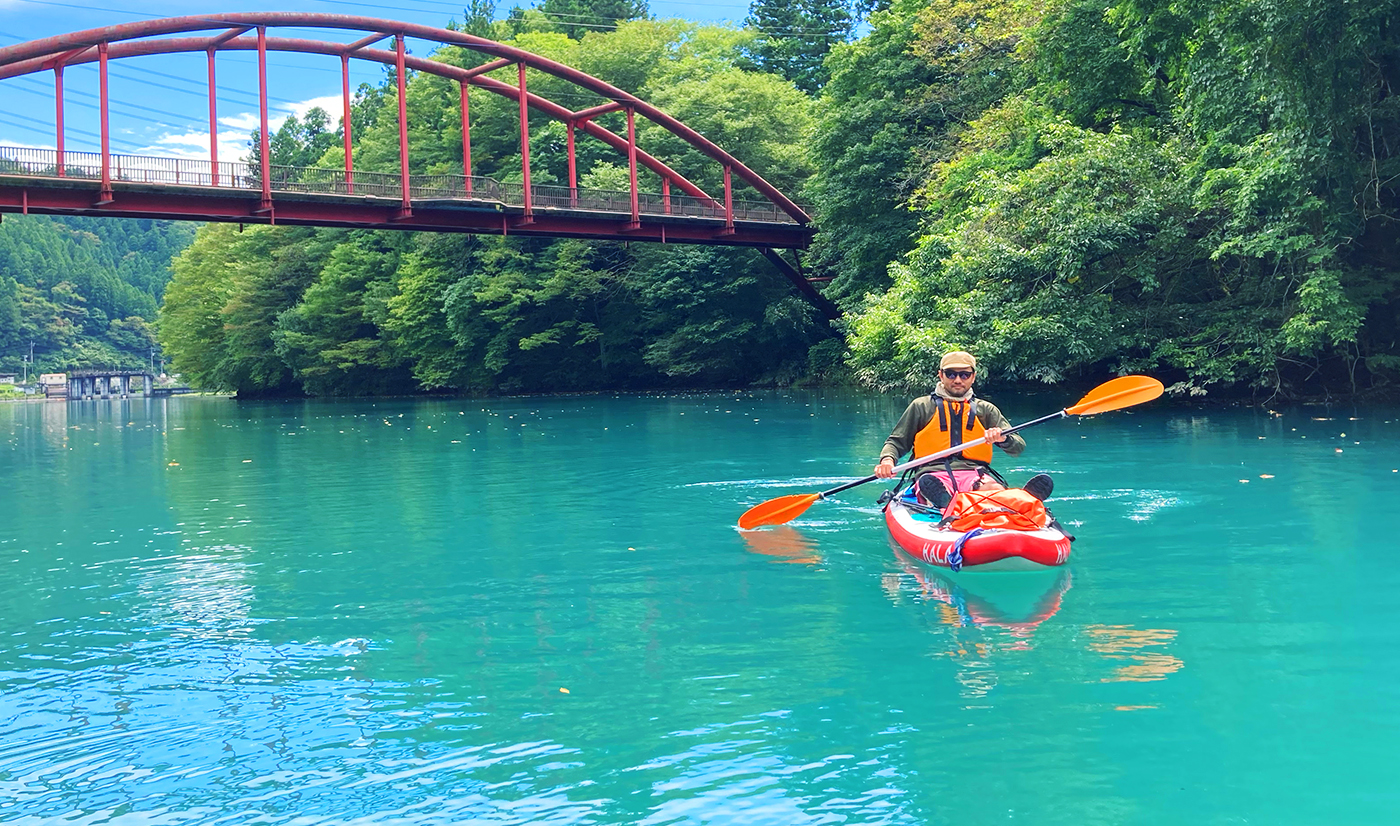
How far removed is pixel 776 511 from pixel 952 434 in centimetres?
201

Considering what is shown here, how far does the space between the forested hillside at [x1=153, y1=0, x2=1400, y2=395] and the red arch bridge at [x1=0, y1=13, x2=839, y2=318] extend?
11.5 ft

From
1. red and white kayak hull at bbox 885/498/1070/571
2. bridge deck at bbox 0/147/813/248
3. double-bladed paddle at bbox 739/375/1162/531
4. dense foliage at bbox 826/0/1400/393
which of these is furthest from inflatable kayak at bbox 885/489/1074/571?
bridge deck at bbox 0/147/813/248

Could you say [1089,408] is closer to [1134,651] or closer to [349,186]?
[1134,651]

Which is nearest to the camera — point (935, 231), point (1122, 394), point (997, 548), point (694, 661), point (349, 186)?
point (694, 661)

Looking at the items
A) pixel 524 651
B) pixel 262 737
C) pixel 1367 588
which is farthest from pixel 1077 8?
pixel 262 737

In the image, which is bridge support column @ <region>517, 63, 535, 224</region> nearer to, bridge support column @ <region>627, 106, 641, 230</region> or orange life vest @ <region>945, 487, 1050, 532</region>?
bridge support column @ <region>627, 106, 641, 230</region>

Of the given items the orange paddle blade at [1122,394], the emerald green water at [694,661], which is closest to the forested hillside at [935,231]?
the emerald green water at [694,661]

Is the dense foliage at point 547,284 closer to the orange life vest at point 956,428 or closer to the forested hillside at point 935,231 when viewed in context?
the forested hillside at point 935,231

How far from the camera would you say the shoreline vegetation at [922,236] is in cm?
2062

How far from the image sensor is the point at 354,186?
126 ft

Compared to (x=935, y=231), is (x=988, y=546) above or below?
below

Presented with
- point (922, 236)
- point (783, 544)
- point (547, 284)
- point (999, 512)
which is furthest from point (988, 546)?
point (547, 284)

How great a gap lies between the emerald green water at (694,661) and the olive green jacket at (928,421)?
3.02 feet

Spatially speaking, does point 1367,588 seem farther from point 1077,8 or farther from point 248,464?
point 1077,8
